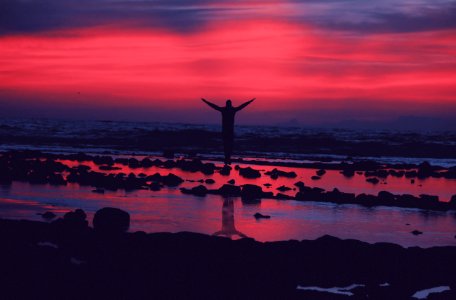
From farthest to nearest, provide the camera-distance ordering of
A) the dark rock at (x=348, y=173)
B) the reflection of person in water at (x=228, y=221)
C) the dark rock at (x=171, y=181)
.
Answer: the dark rock at (x=348, y=173) < the dark rock at (x=171, y=181) < the reflection of person in water at (x=228, y=221)

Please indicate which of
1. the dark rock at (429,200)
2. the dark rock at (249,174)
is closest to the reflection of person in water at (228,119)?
the dark rock at (429,200)

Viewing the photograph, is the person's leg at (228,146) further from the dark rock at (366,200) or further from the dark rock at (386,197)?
the dark rock at (386,197)

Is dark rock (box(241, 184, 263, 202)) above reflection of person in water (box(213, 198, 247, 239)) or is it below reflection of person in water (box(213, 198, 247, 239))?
above

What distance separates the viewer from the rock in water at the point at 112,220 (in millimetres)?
15422

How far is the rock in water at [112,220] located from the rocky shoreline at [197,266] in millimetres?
1050

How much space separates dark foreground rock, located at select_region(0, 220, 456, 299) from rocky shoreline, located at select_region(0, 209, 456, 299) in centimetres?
1

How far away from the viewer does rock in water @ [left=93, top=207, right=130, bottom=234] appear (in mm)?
15422

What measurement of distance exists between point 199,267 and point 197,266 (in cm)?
5

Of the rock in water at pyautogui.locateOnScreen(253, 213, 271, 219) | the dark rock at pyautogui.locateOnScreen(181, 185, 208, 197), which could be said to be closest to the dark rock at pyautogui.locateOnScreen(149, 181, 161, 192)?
the dark rock at pyautogui.locateOnScreen(181, 185, 208, 197)

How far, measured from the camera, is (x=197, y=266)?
11.5 meters

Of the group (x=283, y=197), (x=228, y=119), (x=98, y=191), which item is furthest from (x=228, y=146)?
(x=98, y=191)

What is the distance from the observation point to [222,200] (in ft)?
69.6

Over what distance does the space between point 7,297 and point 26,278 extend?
0.74 metres

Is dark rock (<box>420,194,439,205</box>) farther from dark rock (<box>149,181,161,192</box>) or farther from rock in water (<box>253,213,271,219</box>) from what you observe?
dark rock (<box>149,181,161,192</box>)
